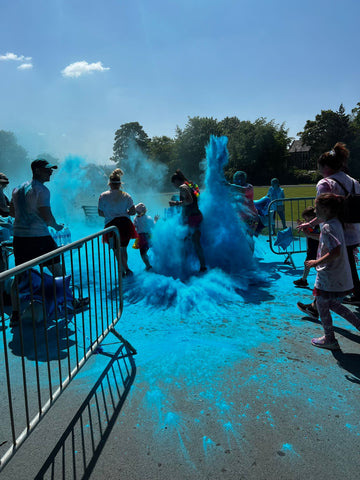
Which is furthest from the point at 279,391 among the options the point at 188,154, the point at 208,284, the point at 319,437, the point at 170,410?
the point at 188,154

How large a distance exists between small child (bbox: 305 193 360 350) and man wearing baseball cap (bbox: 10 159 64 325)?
2.94 metres

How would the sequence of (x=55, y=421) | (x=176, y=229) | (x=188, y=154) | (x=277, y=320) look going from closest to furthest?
1. (x=55, y=421)
2. (x=277, y=320)
3. (x=176, y=229)
4. (x=188, y=154)

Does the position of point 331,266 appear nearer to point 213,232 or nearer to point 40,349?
point 40,349

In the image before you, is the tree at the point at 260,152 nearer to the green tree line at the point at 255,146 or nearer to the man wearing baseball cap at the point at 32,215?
the green tree line at the point at 255,146

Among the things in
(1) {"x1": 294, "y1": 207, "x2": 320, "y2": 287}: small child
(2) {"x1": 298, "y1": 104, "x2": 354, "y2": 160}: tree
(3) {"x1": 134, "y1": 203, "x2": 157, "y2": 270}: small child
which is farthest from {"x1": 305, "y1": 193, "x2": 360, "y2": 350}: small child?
(2) {"x1": 298, "y1": 104, "x2": 354, "y2": 160}: tree

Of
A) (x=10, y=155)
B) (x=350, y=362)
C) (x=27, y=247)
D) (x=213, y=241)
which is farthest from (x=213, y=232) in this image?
(x=10, y=155)

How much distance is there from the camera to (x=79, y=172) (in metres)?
15.8

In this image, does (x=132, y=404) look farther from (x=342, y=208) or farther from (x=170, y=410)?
(x=342, y=208)

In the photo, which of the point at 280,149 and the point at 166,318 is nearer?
the point at 166,318

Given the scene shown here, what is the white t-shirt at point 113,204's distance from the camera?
255 inches

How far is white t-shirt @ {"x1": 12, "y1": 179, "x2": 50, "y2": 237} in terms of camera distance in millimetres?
4246

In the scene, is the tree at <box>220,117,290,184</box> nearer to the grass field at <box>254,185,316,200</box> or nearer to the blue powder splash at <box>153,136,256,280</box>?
the grass field at <box>254,185,316,200</box>

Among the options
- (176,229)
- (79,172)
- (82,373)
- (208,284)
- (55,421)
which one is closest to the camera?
(55,421)

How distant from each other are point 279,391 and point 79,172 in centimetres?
1457
